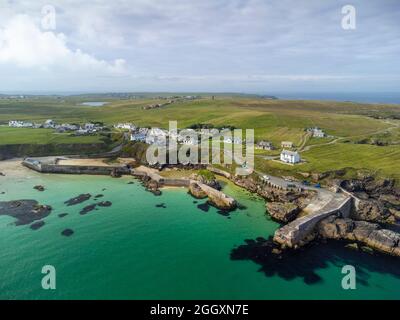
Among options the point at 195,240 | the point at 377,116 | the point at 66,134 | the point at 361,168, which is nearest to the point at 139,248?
the point at 195,240

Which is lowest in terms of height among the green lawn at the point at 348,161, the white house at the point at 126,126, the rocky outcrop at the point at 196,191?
the rocky outcrop at the point at 196,191

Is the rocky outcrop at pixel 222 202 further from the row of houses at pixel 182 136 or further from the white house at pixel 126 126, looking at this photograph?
the white house at pixel 126 126

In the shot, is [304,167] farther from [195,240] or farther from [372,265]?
[195,240]

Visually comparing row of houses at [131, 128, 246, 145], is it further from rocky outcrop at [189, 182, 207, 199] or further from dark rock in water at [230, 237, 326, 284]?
dark rock in water at [230, 237, 326, 284]

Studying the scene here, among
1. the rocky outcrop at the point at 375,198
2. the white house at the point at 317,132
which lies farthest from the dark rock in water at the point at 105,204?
the white house at the point at 317,132

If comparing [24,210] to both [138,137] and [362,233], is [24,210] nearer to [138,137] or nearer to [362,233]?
[138,137]

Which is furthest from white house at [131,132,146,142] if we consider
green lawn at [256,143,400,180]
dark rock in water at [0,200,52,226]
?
dark rock in water at [0,200,52,226]
